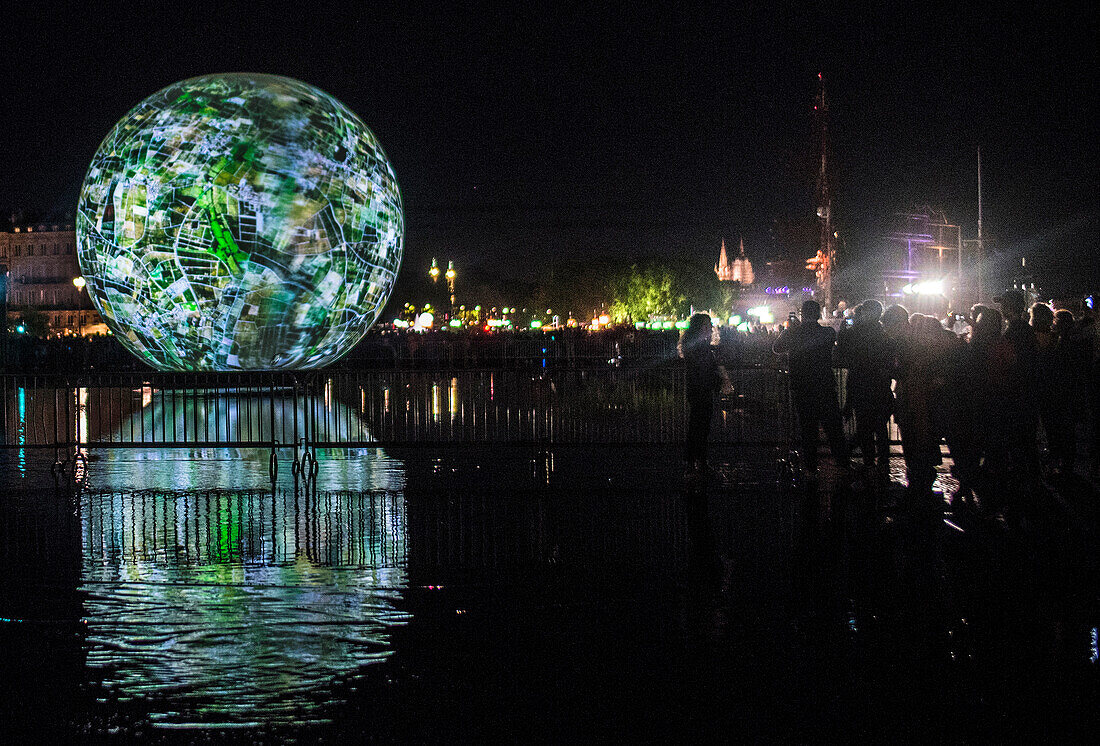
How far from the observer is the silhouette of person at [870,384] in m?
10.2

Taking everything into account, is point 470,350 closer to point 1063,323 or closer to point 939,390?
point 1063,323

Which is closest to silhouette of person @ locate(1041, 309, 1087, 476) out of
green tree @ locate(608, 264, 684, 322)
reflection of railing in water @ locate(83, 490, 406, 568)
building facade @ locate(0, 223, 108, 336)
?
reflection of railing in water @ locate(83, 490, 406, 568)

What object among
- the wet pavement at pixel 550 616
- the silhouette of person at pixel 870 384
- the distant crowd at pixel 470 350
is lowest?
the wet pavement at pixel 550 616

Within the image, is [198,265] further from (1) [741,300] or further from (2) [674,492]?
(1) [741,300]

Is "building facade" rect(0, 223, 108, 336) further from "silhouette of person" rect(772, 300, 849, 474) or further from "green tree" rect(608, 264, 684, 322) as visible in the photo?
"silhouette of person" rect(772, 300, 849, 474)

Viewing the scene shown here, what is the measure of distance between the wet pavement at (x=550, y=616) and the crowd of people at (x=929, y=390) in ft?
Result: 2.47

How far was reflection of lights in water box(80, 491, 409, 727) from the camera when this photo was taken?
4.45 metres

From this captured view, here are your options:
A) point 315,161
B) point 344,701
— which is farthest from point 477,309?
point 344,701

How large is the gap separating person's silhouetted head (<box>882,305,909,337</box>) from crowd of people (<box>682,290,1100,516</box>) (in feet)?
0.04

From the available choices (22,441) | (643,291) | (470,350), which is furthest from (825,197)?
(643,291)

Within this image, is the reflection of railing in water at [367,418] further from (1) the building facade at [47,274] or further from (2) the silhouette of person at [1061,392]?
(1) the building facade at [47,274]

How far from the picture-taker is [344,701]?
14.0ft

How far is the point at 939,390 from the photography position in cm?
1019

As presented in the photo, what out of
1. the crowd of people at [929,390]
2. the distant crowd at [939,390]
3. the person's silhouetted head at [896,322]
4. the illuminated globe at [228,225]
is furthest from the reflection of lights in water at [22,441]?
the person's silhouetted head at [896,322]
